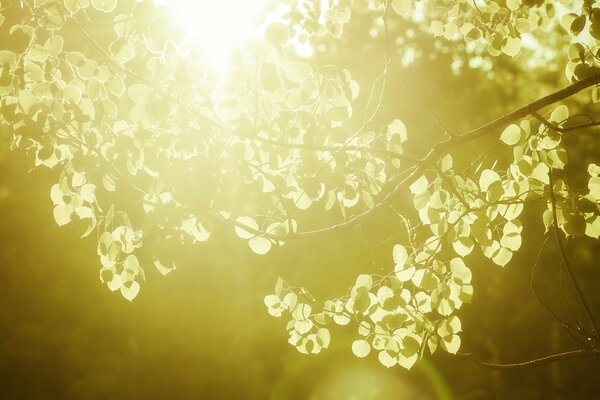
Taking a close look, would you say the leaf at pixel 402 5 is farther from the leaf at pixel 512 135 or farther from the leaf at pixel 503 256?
the leaf at pixel 503 256

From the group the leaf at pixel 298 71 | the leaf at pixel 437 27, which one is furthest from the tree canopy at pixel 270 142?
the leaf at pixel 437 27

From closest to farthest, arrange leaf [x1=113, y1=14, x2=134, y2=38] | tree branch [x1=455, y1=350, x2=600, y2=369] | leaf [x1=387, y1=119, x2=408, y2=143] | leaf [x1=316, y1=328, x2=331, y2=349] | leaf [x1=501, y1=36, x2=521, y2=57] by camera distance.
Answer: leaf [x1=113, y1=14, x2=134, y2=38] → tree branch [x1=455, y1=350, x2=600, y2=369] → leaf [x1=387, y1=119, x2=408, y2=143] → leaf [x1=501, y1=36, x2=521, y2=57] → leaf [x1=316, y1=328, x2=331, y2=349]

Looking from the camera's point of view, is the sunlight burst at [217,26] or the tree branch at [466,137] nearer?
the sunlight burst at [217,26]

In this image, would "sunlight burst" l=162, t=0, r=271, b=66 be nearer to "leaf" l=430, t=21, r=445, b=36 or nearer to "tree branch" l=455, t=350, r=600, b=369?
"leaf" l=430, t=21, r=445, b=36

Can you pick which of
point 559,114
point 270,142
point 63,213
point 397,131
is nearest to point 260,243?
point 270,142

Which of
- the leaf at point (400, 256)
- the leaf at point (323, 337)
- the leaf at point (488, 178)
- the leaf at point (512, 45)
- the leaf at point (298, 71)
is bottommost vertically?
the leaf at point (323, 337)

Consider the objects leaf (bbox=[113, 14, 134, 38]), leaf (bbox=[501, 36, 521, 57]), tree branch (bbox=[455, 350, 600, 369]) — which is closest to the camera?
leaf (bbox=[113, 14, 134, 38])

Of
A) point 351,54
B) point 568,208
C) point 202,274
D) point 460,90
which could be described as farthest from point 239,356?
point 568,208

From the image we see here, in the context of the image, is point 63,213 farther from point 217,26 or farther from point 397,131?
point 397,131

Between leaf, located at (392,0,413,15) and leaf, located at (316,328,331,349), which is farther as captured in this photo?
leaf, located at (316,328,331,349)

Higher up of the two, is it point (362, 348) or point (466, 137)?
point (466, 137)

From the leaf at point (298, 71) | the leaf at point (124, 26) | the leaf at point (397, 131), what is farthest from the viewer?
the leaf at point (397, 131)

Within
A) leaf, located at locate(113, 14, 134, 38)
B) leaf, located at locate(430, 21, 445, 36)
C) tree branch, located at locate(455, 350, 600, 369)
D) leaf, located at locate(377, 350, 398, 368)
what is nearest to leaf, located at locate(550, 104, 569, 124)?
leaf, located at locate(430, 21, 445, 36)
